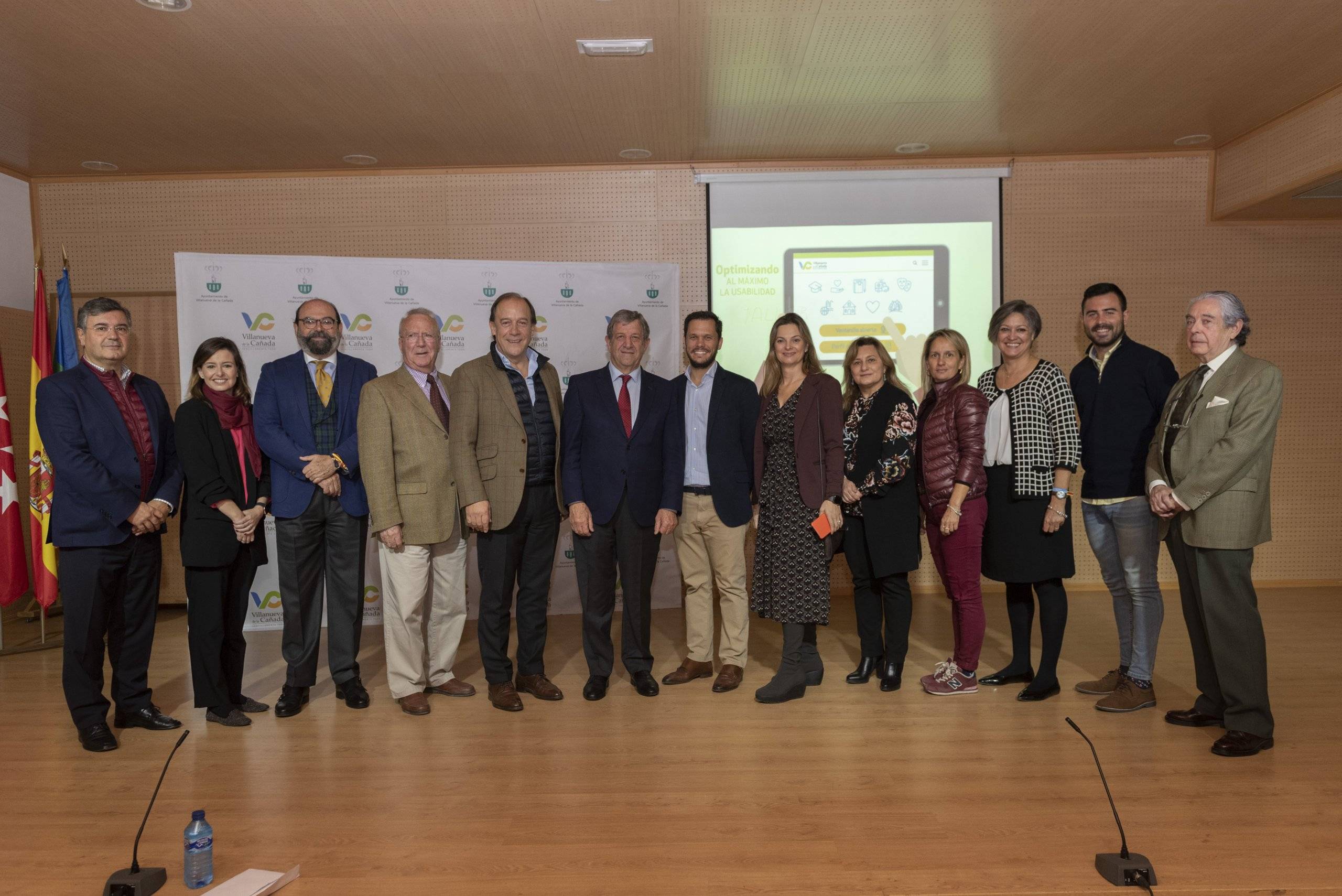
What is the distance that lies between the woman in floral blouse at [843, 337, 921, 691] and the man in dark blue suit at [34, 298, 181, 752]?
2.96 m

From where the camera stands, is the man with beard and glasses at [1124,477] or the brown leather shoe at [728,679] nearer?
the man with beard and glasses at [1124,477]

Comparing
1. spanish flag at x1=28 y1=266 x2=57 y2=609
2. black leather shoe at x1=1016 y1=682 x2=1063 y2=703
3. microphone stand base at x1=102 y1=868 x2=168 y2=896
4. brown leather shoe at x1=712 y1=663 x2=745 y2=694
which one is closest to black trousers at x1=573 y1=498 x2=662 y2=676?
brown leather shoe at x1=712 y1=663 x2=745 y2=694

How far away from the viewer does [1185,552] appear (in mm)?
3262

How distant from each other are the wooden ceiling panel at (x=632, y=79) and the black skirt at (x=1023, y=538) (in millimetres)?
2215

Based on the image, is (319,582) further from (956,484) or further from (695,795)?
(956,484)

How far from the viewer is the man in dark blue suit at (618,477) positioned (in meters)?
3.80

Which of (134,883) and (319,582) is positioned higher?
(319,582)

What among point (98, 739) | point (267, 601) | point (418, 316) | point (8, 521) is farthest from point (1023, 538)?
point (8, 521)

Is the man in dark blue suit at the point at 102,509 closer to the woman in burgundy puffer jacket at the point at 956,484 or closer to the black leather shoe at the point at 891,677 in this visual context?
the black leather shoe at the point at 891,677

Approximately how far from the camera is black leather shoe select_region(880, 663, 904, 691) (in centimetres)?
392

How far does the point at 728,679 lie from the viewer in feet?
12.9

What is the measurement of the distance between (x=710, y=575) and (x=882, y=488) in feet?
2.97

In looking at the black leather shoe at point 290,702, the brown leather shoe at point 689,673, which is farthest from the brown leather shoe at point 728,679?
the black leather shoe at point 290,702

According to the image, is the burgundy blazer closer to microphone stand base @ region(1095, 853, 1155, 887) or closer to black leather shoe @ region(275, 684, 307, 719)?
microphone stand base @ region(1095, 853, 1155, 887)
